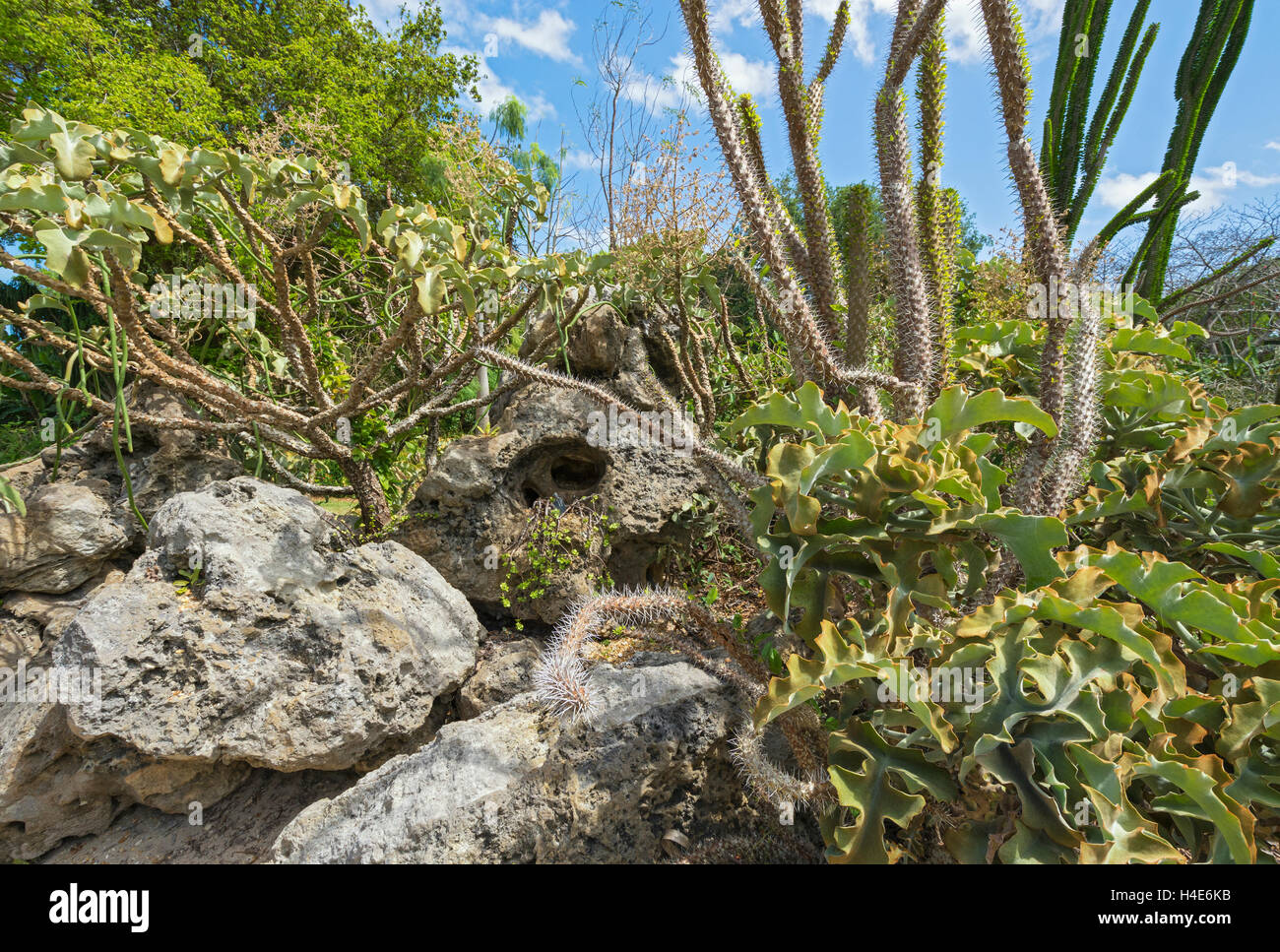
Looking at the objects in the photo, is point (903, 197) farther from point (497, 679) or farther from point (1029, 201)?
point (497, 679)

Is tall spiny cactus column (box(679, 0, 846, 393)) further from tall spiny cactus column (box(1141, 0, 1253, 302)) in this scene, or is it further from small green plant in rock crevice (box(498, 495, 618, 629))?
tall spiny cactus column (box(1141, 0, 1253, 302))

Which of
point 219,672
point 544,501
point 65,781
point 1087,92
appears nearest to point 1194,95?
point 1087,92

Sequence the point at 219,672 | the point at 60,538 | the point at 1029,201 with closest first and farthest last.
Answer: the point at 219,672, the point at 1029,201, the point at 60,538

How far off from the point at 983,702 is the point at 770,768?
538 millimetres

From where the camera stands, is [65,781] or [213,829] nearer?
[65,781]

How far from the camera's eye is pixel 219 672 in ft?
6.10

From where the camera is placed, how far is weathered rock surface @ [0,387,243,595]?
241cm

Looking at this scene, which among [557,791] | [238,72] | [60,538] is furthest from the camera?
Answer: [238,72]

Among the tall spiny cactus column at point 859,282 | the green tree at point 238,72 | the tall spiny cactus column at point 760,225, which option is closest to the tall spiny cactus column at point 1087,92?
the tall spiny cactus column at point 859,282

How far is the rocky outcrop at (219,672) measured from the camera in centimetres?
179

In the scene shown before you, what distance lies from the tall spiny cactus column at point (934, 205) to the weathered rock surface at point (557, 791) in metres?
1.61

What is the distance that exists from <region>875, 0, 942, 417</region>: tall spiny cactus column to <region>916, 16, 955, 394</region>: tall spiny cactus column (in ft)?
0.33

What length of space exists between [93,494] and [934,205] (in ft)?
12.4

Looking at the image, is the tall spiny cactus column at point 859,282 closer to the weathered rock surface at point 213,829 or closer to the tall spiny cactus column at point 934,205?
the tall spiny cactus column at point 934,205
